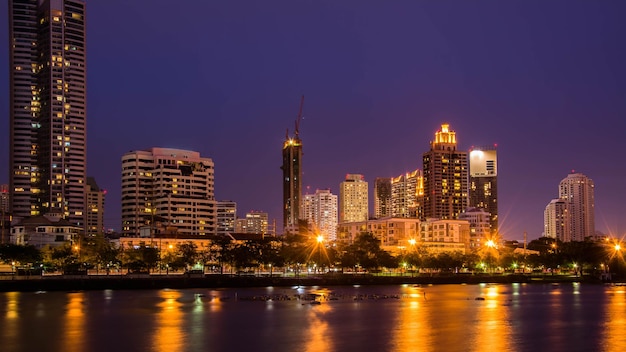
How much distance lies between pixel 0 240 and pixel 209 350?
5865 inches

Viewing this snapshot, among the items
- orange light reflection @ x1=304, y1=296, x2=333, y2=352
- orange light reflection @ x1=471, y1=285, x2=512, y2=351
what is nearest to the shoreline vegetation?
orange light reflection @ x1=304, y1=296, x2=333, y2=352

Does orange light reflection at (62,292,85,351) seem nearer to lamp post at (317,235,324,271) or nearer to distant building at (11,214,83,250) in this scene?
lamp post at (317,235,324,271)

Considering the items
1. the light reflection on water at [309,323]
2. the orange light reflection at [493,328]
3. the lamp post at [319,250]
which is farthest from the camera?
the lamp post at [319,250]

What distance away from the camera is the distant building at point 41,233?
164475mm

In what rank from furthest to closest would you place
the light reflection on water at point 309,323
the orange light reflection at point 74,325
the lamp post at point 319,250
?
the lamp post at point 319,250 → the light reflection on water at point 309,323 → the orange light reflection at point 74,325

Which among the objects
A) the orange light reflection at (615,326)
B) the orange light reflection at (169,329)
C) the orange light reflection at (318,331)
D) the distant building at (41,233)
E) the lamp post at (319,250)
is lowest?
the orange light reflection at (615,326)

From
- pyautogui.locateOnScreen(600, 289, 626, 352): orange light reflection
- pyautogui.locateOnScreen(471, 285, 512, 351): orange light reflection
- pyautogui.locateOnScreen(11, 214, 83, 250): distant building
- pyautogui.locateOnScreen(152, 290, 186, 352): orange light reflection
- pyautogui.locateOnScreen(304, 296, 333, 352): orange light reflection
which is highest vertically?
pyautogui.locateOnScreen(11, 214, 83, 250): distant building

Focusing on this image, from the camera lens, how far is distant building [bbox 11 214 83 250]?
164475mm

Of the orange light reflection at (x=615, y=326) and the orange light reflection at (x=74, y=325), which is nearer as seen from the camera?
the orange light reflection at (x=74, y=325)

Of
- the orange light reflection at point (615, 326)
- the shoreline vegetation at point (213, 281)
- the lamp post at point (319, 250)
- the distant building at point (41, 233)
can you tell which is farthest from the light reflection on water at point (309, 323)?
the distant building at point (41, 233)

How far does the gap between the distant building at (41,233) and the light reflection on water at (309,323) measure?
70.9 metres

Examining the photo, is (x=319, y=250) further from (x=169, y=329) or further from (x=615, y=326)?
(x=169, y=329)

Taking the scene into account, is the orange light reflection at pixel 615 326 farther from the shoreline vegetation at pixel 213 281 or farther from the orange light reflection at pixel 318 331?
the shoreline vegetation at pixel 213 281

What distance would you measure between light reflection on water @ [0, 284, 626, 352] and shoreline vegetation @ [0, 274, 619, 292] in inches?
493
